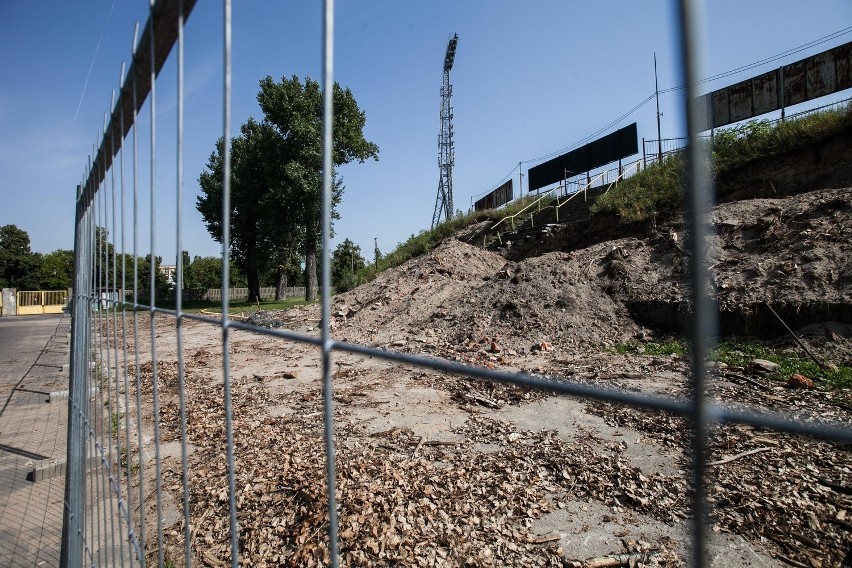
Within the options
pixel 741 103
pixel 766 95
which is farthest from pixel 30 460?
pixel 766 95

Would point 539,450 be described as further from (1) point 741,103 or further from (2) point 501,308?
(1) point 741,103

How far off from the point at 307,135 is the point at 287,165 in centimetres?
194

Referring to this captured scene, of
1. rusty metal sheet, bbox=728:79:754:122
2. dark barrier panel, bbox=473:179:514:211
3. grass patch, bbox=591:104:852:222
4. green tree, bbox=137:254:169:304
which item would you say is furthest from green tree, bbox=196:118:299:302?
rusty metal sheet, bbox=728:79:754:122

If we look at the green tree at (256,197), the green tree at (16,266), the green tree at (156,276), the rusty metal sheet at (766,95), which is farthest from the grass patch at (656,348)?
the green tree at (16,266)

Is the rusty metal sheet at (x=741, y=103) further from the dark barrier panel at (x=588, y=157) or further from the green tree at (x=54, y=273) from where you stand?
the green tree at (x=54, y=273)

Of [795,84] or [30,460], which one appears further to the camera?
[795,84]

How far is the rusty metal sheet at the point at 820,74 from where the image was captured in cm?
1031

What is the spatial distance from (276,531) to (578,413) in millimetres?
2966

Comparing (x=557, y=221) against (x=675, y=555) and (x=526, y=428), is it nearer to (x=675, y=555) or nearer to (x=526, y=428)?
(x=526, y=428)

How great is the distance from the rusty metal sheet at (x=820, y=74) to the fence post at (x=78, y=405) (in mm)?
13903

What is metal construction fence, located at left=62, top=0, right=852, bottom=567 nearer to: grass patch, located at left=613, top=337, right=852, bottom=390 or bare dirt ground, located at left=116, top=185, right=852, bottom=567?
bare dirt ground, located at left=116, top=185, right=852, bottom=567

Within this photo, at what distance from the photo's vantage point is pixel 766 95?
1155 cm

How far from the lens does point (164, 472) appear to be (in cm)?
372

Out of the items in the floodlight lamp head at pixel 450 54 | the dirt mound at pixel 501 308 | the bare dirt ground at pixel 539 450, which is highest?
the floodlight lamp head at pixel 450 54
